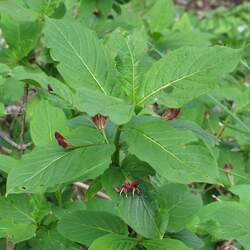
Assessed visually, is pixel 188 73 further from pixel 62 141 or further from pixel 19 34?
pixel 19 34

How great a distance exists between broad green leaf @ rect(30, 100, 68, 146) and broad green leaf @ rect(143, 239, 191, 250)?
1.38 ft

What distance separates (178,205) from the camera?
5.13 ft

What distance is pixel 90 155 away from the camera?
4.50ft

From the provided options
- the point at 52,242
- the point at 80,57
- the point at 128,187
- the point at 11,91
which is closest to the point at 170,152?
the point at 128,187

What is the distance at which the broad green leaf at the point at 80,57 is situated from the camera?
1.44 m

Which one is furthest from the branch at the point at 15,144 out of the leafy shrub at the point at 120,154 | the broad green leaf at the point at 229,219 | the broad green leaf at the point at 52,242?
the broad green leaf at the point at 229,219

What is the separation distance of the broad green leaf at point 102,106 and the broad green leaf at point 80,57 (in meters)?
0.17

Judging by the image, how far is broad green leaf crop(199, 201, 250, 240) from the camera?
4.71 ft

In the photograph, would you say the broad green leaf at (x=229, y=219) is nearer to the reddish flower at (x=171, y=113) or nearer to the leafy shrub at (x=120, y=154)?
the leafy shrub at (x=120, y=154)

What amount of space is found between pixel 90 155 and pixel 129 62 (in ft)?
0.83

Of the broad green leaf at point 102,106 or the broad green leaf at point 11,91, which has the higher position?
the broad green leaf at point 102,106

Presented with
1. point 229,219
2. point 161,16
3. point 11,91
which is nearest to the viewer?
point 229,219

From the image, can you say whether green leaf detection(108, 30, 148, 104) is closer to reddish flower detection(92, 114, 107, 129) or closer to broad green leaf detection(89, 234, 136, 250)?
reddish flower detection(92, 114, 107, 129)

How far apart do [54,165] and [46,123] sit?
0.37 m
